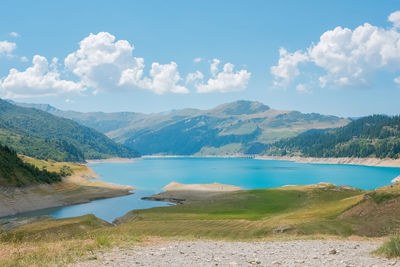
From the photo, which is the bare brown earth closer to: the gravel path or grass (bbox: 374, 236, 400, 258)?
the gravel path

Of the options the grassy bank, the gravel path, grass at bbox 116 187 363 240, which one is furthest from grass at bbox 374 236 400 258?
grass at bbox 116 187 363 240

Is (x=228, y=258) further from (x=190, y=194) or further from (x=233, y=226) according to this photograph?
(x=190, y=194)

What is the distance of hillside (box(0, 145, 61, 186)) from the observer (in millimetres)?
93562

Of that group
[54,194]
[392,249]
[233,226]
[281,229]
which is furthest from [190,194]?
[392,249]

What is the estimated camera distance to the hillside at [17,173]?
9356cm

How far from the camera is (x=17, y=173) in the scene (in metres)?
100

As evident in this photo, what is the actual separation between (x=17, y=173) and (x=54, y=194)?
40.3 feet

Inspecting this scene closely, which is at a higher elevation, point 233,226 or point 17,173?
point 17,173

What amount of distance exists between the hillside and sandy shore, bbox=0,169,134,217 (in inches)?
74.6

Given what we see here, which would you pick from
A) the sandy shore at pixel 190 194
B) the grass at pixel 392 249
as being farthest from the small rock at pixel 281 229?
the sandy shore at pixel 190 194

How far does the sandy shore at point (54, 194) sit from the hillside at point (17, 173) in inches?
74.6

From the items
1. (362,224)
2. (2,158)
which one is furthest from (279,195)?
(2,158)

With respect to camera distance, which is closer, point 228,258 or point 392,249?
point 392,249

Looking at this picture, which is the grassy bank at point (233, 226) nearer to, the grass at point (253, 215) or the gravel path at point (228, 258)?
the grass at point (253, 215)
